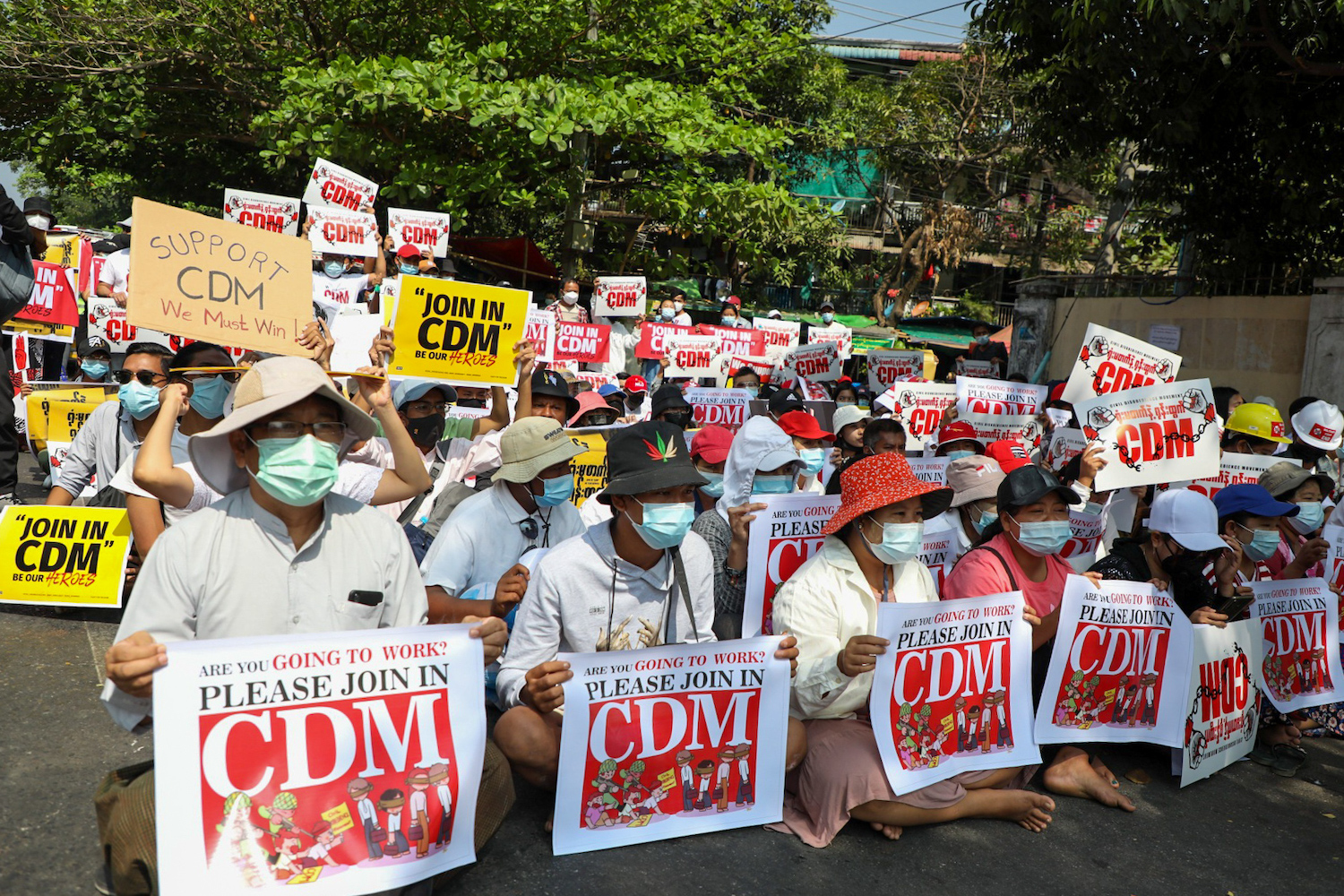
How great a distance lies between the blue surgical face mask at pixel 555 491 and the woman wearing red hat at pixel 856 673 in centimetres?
105

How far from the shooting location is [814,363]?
12.2 metres

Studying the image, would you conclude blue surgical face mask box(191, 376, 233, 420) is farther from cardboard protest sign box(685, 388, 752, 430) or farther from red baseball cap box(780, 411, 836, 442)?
cardboard protest sign box(685, 388, 752, 430)

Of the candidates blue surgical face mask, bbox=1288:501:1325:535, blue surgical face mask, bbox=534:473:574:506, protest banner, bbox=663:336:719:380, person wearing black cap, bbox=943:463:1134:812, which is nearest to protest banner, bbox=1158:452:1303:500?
blue surgical face mask, bbox=1288:501:1325:535

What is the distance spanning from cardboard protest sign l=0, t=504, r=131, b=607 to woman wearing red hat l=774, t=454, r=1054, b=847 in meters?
4.01

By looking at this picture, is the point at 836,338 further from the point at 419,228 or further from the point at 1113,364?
the point at 1113,364

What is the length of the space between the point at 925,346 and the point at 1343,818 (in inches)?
927

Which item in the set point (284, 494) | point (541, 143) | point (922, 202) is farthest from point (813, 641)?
point (922, 202)

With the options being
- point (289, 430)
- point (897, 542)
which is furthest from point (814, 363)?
point (289, 430)

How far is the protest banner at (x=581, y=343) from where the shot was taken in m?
11.7

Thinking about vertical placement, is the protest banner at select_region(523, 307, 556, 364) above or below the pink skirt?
above

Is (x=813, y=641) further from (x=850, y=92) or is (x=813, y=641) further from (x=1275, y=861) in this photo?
(x=850, y=92)

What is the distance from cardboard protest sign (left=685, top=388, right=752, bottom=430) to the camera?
33.1 ft

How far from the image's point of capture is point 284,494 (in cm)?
304

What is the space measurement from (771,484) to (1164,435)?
2496 mm
